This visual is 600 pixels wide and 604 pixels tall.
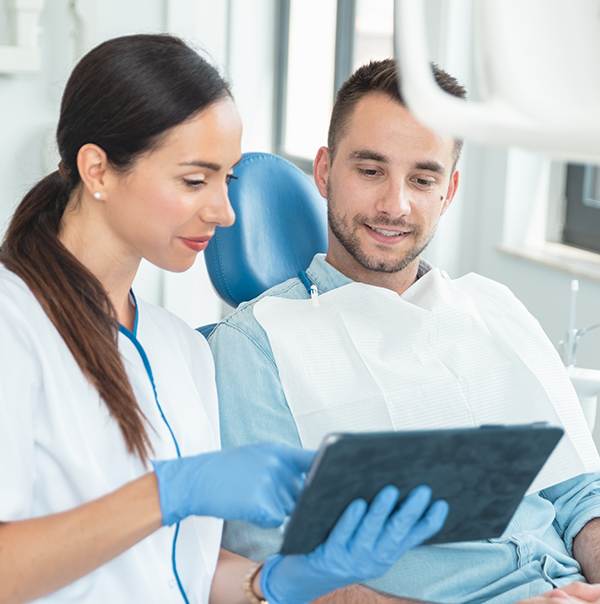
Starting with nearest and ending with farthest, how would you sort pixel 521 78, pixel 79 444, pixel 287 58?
pixel 521 78 → pixel 79 444 → pixel 287 58

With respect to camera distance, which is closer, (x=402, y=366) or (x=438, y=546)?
(x=438, y=546)

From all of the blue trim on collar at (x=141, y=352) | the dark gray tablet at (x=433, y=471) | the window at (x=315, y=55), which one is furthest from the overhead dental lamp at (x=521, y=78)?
the window at (x=315, y=55)

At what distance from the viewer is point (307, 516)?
746 millimetres

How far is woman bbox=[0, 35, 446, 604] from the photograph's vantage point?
80 centimetres

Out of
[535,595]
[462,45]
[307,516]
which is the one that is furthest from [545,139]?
[462,45]

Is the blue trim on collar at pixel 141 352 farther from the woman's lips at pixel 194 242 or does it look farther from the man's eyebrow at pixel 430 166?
the man's eyebrow at pixel 430 166

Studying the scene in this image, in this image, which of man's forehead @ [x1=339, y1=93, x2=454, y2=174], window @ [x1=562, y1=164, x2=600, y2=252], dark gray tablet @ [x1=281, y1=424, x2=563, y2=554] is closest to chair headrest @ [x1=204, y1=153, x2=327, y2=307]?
man's forehead @ [x1=339, y1=93, x2=454, y2=174]

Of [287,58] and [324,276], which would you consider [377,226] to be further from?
[287,58]

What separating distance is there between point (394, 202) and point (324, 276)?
206 millimetres

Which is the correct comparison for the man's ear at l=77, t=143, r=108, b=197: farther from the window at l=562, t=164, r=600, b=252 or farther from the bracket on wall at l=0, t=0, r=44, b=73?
the bracket on wall at l=0, t=0, r=44, b=73

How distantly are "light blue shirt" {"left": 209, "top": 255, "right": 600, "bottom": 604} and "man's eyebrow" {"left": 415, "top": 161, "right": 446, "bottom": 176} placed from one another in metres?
0.41

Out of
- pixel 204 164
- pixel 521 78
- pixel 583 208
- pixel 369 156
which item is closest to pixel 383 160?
pixel 369 156

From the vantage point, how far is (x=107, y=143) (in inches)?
38.3

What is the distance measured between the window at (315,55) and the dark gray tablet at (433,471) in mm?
2898
